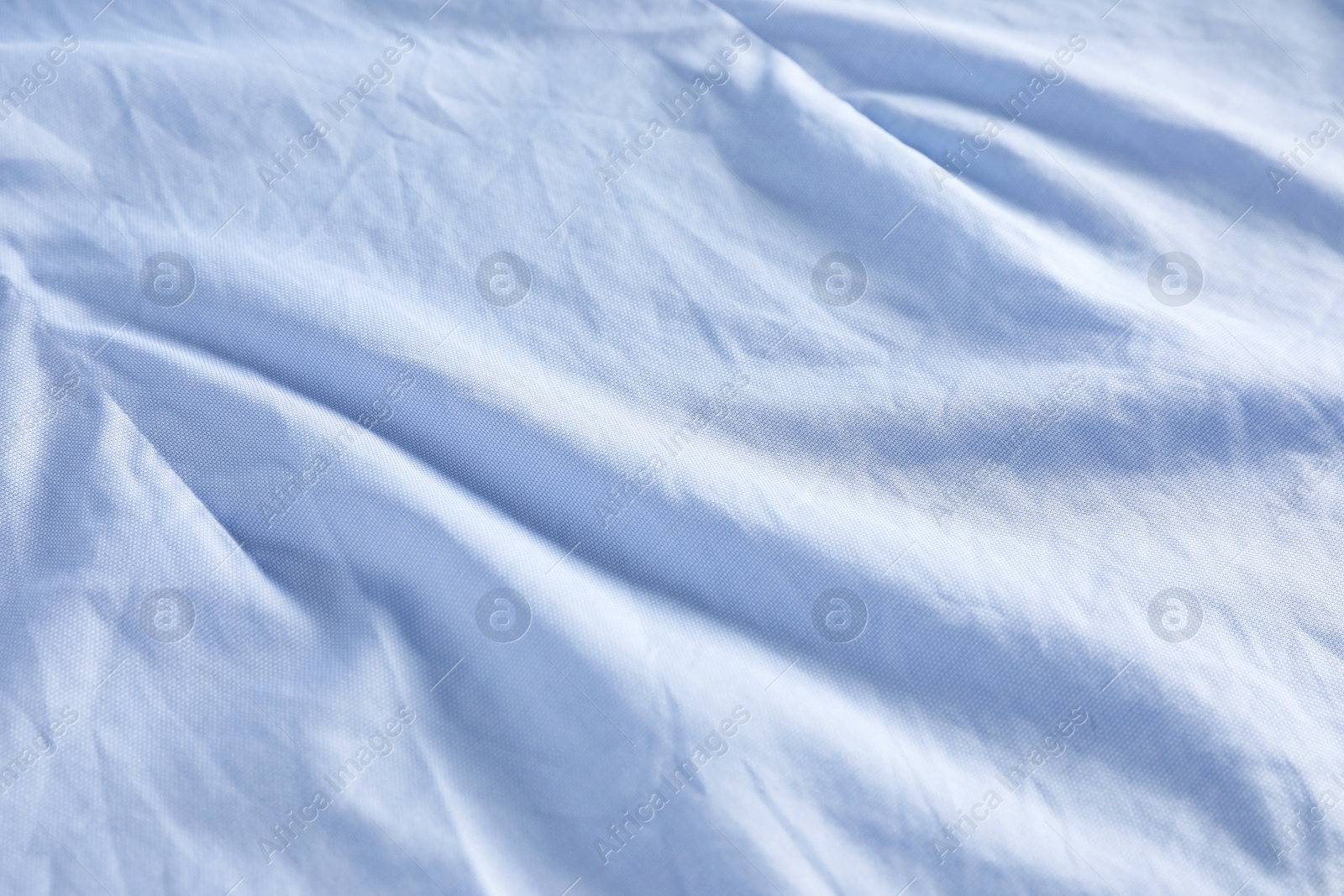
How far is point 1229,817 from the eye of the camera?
78cm

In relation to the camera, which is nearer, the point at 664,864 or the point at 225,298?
the point at 664,864

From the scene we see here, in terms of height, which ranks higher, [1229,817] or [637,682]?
[1229,817]

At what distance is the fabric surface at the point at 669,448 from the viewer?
0.78 m

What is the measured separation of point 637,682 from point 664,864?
147 millimetres

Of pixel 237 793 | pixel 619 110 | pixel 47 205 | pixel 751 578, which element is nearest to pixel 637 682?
pixel 751 578

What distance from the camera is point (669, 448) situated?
2.93ft

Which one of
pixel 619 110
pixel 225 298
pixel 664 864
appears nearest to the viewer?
pixel 664 864

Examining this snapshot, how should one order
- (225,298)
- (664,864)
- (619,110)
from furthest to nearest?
(619,110) → (225,298) → (664,864)

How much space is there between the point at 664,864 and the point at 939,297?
0.61 metres

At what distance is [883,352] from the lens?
953 millimetres

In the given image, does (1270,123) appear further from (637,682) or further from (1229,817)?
(637,682)

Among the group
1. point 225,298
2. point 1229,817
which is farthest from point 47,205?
point 1229,817

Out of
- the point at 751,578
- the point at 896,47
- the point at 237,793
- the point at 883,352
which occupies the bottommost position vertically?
the point at 237,793

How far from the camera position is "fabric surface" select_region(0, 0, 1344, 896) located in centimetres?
78
